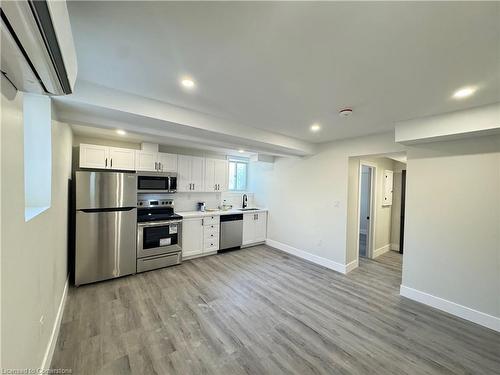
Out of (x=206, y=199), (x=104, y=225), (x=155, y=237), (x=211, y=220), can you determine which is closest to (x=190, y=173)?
(x=206, y=199)

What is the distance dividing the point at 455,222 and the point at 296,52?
300 centimetres

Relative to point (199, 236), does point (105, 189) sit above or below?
above

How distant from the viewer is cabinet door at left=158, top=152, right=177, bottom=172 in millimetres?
4133

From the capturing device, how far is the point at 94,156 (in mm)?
3449

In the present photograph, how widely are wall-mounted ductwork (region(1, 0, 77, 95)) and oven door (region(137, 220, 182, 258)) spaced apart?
2.87 metres

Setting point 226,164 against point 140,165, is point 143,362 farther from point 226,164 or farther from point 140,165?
point 226,164

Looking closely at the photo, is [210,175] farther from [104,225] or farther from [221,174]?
[104,225]

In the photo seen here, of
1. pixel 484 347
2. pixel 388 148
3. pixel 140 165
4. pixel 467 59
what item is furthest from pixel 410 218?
pixel 140 165

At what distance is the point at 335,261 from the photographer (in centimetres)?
398

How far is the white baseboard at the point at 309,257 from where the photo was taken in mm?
3894

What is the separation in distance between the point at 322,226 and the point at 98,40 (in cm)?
423

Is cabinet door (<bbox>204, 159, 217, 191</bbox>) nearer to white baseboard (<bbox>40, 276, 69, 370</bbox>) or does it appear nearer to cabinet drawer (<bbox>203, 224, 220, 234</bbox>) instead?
cabinet drawer (<bbox>203, 224, 220, 234</bbox>)

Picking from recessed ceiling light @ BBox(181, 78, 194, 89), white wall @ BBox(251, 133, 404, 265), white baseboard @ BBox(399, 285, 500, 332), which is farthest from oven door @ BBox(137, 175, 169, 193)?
white baseboard @ BBox(399, 285, 500, 332)

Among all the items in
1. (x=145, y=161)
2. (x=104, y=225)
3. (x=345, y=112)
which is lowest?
(x=104, y=225)
